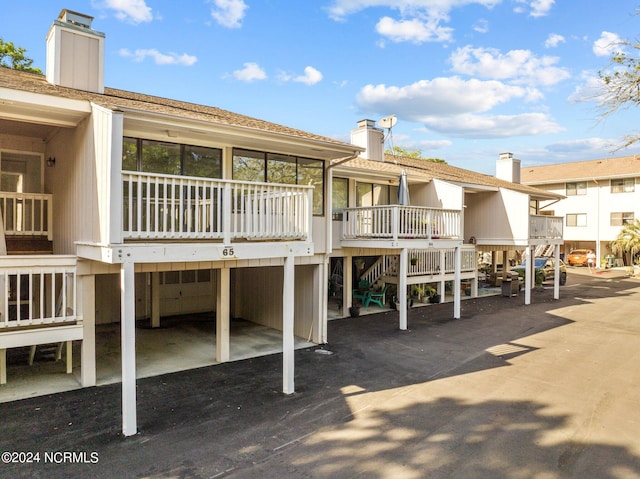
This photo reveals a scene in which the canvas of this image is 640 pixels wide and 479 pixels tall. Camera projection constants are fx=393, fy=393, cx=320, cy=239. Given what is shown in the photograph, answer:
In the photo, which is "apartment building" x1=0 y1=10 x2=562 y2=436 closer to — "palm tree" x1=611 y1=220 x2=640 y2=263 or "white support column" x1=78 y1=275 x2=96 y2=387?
"white support column" x1=78 y1=275 x2=96 y2=387

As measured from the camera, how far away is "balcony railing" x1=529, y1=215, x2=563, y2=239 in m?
16.4

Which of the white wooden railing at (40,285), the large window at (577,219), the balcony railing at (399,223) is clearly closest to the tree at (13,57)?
the white wooden railing at (40,285)

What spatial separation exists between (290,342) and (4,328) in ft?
14.5

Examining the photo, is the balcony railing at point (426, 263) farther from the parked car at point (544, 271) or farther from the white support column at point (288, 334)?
the white support column at point (288, 334)

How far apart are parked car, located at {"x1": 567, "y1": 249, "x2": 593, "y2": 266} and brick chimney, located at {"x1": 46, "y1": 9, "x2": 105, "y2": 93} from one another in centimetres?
3542

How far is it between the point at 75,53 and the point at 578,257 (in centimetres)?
3608

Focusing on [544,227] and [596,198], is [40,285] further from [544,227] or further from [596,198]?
[596,198]

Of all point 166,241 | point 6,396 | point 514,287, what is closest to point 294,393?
point 166,241

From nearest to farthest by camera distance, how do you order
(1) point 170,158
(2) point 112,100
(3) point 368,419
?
(3) point 368,419 < (2) point 112,100 < (1) point 170,158

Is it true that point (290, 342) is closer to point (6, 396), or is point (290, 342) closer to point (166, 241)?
point (166, 241)

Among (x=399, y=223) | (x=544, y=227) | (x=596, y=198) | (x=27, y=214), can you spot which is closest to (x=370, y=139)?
(x=399, y=223)

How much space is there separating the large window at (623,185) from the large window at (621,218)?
182 centimetres

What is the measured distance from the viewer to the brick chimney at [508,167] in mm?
23906

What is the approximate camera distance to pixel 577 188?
108 feet
